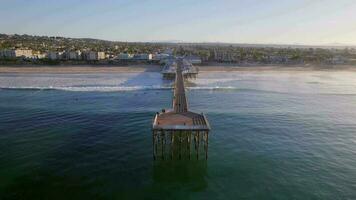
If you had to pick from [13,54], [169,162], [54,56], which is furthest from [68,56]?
[169,162]

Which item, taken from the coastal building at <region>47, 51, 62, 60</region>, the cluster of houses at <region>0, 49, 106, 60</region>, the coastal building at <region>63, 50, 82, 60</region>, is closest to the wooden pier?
the coastal building at <region>47, 51, 62, 60</region>

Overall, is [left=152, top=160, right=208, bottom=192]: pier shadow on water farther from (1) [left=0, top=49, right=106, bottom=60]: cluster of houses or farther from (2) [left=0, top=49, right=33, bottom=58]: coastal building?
(2) [left=0, top=49, right=33, bottom=58]: coastal building

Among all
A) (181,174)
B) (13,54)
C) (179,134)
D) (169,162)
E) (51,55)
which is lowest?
(181,174)

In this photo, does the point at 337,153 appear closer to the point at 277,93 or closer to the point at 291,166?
the point at 291,166

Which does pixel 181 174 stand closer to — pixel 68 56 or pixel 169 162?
pixel 169 162

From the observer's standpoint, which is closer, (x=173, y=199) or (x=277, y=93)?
(x=173, y=199)

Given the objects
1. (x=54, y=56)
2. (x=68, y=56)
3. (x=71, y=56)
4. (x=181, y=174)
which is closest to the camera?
(x=181, y=174)

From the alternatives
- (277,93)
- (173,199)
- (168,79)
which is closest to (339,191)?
(173,199)

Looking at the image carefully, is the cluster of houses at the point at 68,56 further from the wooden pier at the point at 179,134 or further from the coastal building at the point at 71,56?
the wooden pier at the point at 179,134

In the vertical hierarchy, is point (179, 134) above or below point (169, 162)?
above
